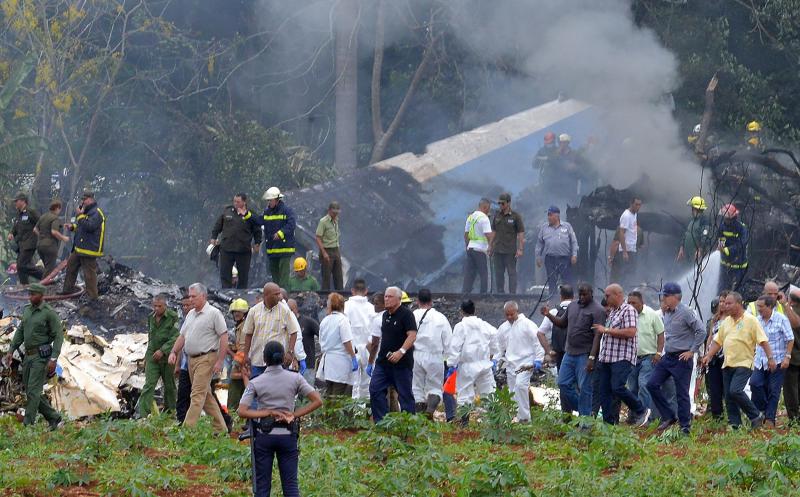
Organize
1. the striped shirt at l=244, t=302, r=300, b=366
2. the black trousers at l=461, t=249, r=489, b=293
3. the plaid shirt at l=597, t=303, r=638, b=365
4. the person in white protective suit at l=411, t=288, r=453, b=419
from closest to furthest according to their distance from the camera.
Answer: the plaid shirt at l=597, t=303, r=638, b=365, the striped shirt at l=244, t=302, r=300, b=366, the person in white protective suit at l=411, t=288, r=453, b=419, the black trousers at l=461, t=249, r=489, b=293

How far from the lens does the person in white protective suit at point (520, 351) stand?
13547 millimetres

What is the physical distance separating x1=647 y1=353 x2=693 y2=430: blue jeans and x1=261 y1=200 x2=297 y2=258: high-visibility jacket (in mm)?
7386

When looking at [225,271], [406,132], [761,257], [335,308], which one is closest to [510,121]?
[406,132]

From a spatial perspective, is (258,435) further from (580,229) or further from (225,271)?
(580,229)

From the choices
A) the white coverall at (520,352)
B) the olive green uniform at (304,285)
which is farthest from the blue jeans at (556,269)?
the white coverall at (520,352)

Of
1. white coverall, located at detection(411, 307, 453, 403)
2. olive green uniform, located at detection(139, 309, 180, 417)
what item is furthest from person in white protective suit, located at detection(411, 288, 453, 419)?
olive green uniform, located at detection(139, 309, 180, 417)

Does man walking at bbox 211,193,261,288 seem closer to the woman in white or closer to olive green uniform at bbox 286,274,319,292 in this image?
olive green uniform at bbox 286,274,319,292

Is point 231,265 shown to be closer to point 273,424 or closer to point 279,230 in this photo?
point 279,230

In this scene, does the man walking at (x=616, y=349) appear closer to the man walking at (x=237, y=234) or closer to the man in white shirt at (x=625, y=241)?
the man walking at (x=237, y=234)

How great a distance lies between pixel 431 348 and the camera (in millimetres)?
13102

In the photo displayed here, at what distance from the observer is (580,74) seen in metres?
25.3

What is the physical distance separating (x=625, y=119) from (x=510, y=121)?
9.23ft

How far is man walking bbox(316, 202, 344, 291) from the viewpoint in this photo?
1886 cm

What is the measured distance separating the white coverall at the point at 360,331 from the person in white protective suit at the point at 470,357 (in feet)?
3.91
